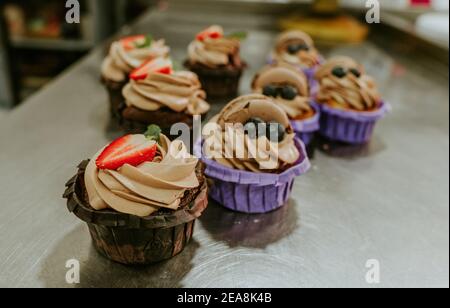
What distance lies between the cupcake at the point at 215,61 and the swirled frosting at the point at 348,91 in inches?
25.9

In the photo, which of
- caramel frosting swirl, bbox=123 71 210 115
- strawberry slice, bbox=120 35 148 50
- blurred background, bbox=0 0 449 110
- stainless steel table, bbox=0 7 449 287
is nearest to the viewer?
stainless steel table, bbox=0 7 449 287

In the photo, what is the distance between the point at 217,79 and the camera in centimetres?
A: 296


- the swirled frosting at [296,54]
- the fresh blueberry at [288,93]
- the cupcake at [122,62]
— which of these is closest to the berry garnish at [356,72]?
the fresh blueberry at [288,93]

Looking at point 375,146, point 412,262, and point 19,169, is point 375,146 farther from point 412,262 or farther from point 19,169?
point 19,169

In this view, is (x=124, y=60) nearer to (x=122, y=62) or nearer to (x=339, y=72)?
(x=122, y=62)

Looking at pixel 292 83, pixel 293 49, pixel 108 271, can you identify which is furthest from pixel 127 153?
pixel 293 49

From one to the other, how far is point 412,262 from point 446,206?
0.53m

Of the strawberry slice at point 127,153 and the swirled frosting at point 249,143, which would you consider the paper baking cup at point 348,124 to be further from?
the strawberry slice at point 127,153

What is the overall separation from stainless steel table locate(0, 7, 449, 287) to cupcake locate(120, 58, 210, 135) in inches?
10.1

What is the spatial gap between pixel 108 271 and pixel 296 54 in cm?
214

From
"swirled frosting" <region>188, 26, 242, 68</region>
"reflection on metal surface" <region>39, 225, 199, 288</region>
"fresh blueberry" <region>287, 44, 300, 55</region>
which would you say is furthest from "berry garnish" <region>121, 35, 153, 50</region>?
"reflection on metal surface" <region>39, 225, 199, 288</region>

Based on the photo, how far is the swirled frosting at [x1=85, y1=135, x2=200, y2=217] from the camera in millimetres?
1411

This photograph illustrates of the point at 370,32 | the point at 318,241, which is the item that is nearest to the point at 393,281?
the point at 318,241

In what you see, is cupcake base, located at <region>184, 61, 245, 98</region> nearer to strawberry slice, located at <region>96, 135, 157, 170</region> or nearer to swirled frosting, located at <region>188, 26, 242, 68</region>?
swirled frosting, located at <region>188, 26, 242, 68</region>
